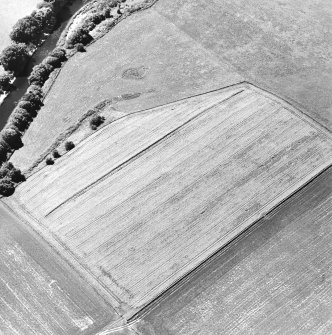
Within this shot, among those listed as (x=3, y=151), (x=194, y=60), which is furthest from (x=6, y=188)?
(x=194, y=60)

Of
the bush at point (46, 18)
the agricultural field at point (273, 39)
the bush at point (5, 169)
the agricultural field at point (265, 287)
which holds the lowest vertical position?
the agricultural field at point (265, 287)

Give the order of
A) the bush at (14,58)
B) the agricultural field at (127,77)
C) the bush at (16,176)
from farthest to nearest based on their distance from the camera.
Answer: the bush at (14,58), the agricultural field at (127,77), the bush at (16,176)

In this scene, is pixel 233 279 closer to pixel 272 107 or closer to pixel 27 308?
pixel 27 308

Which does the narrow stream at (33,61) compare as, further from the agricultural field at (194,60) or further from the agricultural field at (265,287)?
the agricultural field at (265,287)

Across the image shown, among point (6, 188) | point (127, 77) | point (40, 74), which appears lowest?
point (127, 77)

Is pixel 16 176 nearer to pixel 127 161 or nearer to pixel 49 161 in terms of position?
Answer: pixel 49 161

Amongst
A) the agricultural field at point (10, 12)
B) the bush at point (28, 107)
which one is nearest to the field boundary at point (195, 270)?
the bush at point (28, 107)

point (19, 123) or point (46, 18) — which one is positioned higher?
point (46, 18)

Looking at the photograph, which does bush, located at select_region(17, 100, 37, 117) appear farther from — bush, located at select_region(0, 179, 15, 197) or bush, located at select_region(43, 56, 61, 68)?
bush, located at select_region(0, 179, 15, 197)
